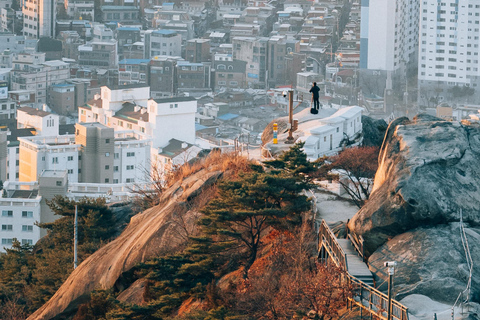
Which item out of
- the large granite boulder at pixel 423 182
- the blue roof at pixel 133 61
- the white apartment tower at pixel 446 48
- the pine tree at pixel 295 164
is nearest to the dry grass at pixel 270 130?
the pine tree at pixel 295 164

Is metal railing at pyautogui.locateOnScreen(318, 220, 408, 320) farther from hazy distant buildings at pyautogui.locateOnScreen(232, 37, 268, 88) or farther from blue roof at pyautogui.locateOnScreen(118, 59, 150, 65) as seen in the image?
hazy distant buildings at pyautogui.locateOnScreen(232, 37, 268, 88)

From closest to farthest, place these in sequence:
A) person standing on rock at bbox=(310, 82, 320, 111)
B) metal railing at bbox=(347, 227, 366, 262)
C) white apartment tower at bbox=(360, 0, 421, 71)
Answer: metal railing at bbox=(347, 227, 366, 262)
person standing on rock at bbox=(310, 82, 320, 111)
white apartment tower at bbox=(360, 0, 421, 71)

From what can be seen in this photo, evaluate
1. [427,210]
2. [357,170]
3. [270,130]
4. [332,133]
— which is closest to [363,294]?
[427,210]

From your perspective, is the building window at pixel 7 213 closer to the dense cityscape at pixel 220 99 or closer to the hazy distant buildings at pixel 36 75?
the dense cityscape at pixel 220 99

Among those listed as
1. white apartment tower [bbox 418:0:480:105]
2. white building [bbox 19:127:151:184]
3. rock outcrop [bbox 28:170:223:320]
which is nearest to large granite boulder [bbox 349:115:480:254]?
rock outcrop [bbox 28:170:223:320]

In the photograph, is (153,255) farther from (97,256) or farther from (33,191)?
(33,191)

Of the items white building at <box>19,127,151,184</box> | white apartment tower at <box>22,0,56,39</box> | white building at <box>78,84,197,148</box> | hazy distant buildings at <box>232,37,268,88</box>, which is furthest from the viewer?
white apartment tower at <box>22,0,56,39</box>

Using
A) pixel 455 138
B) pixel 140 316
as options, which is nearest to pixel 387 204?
pixel 455 138
